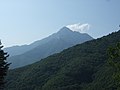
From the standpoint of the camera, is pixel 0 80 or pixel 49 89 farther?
pixel 49 89

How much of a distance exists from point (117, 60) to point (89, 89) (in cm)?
14465

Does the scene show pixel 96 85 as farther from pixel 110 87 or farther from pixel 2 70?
pixel 2 70

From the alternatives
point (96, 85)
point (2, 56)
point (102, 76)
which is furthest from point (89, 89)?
point (2, 56)

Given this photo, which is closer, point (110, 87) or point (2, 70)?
point (2, 70)

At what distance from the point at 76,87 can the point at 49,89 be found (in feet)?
56.0

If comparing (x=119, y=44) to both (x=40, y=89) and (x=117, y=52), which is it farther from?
(x=40, y=89)

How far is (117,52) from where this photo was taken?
36.9 meters

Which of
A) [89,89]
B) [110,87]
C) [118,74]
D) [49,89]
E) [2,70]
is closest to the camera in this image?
[118,74]

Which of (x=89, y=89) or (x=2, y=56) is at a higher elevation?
(x=2, y=56)

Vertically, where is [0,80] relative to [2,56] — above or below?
below

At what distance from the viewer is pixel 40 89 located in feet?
654

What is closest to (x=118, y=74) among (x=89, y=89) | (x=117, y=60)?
(x=117, y=60)

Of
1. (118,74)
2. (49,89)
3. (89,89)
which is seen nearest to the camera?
(118,74)

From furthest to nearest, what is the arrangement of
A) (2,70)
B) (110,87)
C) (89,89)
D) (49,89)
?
(49,89) < (89,89) < (110,87) < (2,70)
